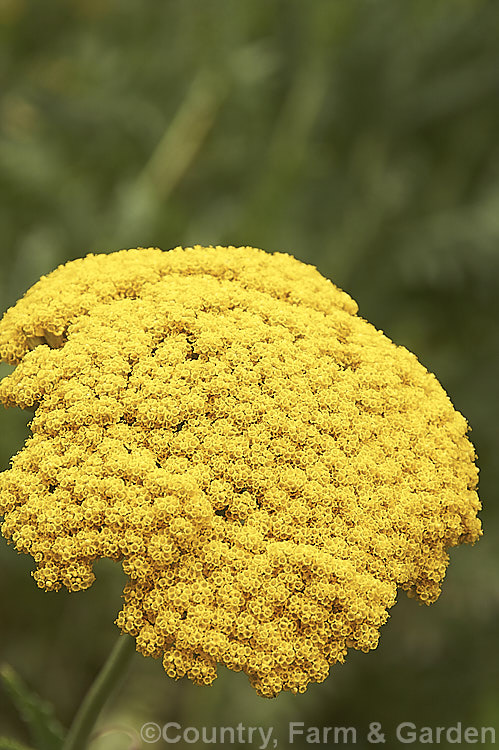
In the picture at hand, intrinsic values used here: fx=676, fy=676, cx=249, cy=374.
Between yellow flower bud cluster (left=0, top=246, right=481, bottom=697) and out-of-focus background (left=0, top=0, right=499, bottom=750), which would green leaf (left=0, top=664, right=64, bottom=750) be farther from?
out-of-focus background (left=0, top=0, right=499, bottom=750)

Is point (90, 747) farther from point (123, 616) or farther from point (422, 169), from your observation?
point (422, 169)

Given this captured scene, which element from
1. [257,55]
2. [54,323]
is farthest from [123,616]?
[257,55]

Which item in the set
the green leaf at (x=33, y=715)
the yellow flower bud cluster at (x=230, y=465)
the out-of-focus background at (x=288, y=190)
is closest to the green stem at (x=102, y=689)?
the green leaf at (x=33, y=715)

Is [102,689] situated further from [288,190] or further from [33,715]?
[288,190]

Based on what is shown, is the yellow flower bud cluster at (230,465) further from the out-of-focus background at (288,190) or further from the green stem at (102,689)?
the out-of-focus background at (288,190)

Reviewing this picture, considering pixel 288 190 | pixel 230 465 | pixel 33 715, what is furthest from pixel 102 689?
pixel 288 190

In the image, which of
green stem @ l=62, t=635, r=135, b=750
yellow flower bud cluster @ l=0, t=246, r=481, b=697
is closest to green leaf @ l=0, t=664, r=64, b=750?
green stem @ l=62, t=635, r=135, b=750
